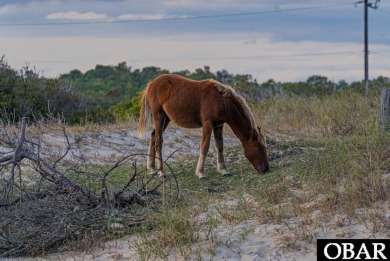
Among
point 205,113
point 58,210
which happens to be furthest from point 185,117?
point 58,210

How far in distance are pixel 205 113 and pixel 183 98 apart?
1.67ft

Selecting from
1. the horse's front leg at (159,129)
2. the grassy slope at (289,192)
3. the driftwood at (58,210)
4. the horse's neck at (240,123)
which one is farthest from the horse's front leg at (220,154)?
the driftwood at (58,210)

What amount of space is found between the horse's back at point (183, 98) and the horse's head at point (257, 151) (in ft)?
2.60

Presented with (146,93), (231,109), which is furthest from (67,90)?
(231,109)

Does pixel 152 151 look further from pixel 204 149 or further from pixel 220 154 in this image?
pixel 220 154

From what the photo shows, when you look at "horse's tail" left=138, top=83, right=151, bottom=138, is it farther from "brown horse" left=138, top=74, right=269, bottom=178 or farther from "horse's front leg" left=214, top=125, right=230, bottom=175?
"horse's front leg" left=214, top=125, right=230, bottom=175

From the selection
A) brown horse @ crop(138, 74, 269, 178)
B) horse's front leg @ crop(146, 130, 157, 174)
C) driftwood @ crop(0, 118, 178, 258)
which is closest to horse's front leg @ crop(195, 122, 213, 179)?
brown horse @ crop(138, 74, 269, 178)

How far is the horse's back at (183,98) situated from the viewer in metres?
12.7

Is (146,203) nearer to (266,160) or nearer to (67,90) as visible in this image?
(266,160)

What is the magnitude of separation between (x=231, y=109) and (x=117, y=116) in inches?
431

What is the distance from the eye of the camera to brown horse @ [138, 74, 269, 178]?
12491 mm

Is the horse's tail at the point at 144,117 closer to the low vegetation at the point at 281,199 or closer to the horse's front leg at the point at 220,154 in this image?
the low vegetation at the point at 281,199

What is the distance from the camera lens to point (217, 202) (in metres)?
9.91

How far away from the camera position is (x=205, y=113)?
12.6m
